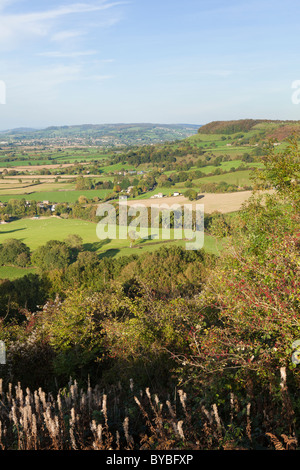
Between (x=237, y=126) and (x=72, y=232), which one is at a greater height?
(x=237, y=126)

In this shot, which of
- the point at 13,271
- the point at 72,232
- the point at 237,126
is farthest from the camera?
the point at 237,126

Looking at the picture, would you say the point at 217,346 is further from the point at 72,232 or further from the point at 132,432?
the point at 72,232

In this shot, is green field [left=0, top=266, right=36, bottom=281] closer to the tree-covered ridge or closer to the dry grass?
the tree-covered ridge

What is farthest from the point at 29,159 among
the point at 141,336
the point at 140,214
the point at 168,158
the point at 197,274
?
the point at 141,336

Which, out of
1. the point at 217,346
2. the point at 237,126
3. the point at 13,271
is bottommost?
the point at 13,271

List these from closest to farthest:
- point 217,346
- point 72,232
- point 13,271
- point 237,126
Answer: point 217,346 → point 13,271 → point 72,232 → point 237,126

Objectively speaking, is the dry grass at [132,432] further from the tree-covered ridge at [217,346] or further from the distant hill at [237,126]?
Answer: the distant hill at [237,126]

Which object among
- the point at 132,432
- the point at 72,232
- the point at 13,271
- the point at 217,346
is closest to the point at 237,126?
the point at 72,232

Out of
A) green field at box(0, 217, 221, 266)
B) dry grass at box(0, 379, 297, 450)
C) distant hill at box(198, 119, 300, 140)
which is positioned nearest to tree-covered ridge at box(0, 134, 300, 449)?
dry grass at box(0, 379, 297, 450)

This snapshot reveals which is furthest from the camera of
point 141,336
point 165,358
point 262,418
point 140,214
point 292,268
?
point 140,214

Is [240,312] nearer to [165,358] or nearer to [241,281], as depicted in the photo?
[241,281]
